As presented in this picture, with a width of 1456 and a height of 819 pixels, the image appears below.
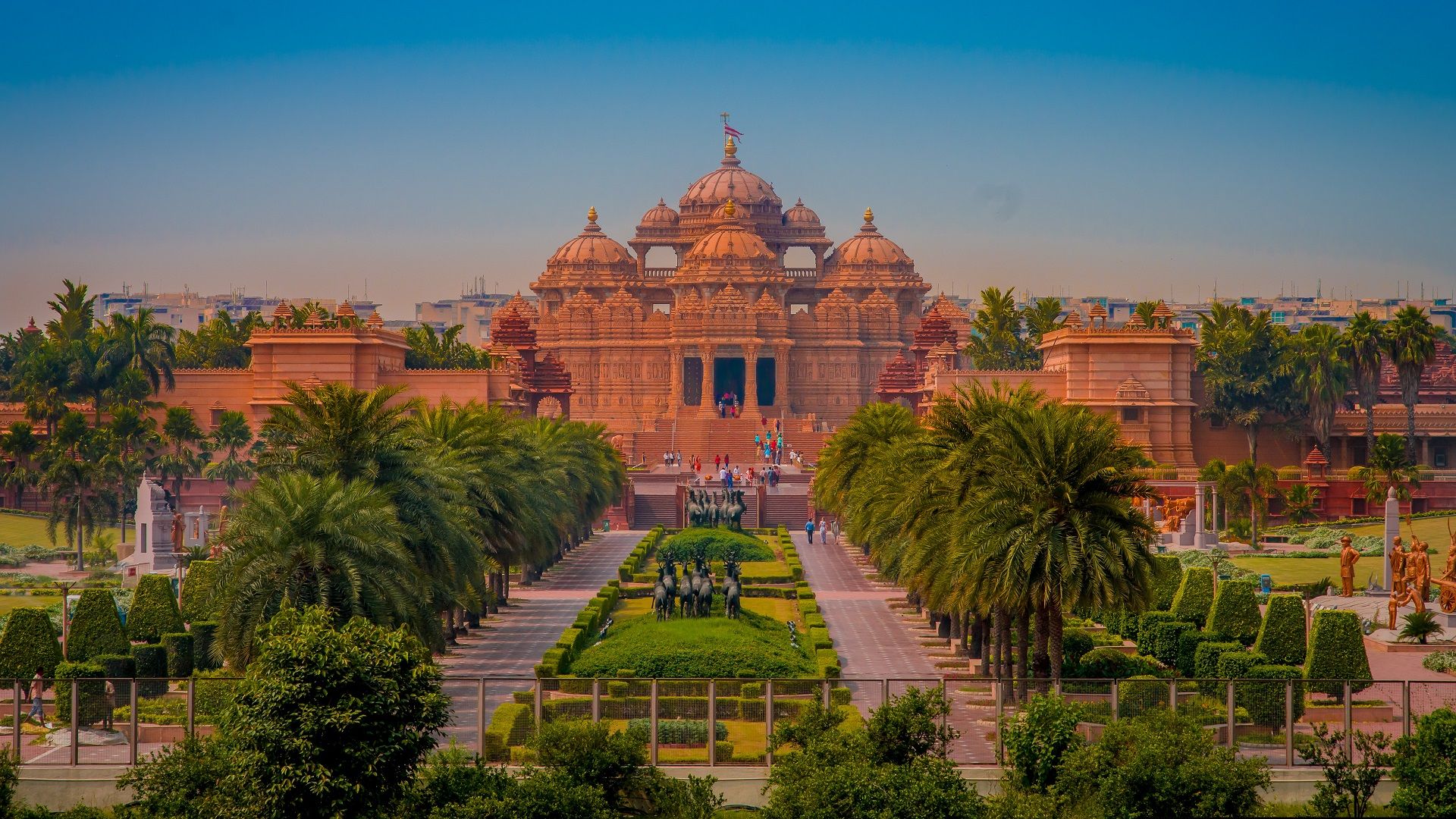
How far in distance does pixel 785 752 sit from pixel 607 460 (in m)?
45.4

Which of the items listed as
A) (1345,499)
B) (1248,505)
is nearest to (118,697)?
(1248,505)

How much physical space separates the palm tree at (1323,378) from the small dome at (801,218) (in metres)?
54.1

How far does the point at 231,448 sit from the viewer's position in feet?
266

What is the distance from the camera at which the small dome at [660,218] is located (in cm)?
14188

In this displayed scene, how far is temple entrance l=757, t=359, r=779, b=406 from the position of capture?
124750 mm

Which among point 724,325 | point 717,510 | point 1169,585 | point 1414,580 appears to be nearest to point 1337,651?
point 1169,585

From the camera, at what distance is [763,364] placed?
12619 cm

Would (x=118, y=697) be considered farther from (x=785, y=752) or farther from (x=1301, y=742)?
(x=1301, y=742)

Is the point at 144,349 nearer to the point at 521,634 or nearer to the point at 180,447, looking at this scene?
the point at 180,447

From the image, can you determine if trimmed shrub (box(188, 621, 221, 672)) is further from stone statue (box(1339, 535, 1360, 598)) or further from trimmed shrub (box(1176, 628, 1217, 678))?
stone statue (box(1339, 535, 1360, 598))

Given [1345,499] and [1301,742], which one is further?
[1345,499]

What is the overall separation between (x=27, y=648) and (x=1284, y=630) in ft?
70.0

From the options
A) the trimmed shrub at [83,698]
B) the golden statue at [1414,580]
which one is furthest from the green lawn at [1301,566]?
the trimmed shrub at [83,698]

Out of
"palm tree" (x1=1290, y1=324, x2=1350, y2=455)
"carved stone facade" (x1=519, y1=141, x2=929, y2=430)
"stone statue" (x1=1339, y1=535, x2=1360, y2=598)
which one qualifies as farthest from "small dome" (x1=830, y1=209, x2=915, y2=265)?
"stone statue" (x1=1339, y1=535, x2=1360, y2=598)
